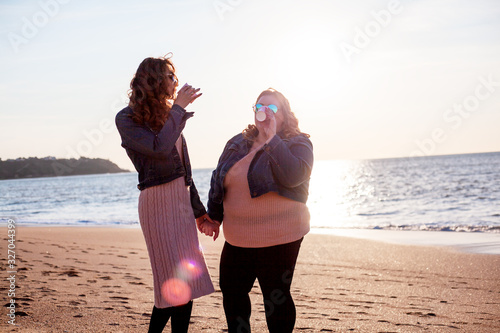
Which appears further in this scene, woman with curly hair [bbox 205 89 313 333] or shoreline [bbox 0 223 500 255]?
shoreline [bbox 0 223 500 255]

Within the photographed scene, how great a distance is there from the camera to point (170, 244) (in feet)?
8.24

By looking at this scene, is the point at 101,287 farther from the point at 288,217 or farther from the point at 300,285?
the point at 288,217

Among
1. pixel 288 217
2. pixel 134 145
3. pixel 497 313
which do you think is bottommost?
pixel 497 313

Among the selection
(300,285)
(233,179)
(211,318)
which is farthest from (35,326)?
(300,285)

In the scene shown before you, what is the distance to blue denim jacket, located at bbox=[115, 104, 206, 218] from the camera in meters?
2.38

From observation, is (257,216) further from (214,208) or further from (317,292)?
(317,292)

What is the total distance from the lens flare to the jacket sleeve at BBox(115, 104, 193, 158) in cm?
70

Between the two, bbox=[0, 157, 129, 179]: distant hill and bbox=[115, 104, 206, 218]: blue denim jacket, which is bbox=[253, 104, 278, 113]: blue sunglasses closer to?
bbox=[115, 104, 206, 218]: blue denim jacket

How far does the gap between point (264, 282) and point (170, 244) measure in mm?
564

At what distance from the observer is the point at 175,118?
95.8 inches

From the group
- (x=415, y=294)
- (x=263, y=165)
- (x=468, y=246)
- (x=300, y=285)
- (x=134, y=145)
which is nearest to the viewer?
(x=134, y=145)

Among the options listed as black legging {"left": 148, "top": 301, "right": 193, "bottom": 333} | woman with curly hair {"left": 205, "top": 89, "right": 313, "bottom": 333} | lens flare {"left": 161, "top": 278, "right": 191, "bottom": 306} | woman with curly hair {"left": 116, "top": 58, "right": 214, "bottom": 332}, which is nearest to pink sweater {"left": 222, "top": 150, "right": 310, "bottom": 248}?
woman with curly hair {"left": 205, "top": 89, "right": 313, "bottom": 333}

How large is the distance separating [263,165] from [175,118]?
0.55m

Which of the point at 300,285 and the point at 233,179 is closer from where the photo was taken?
the point at 233,179
